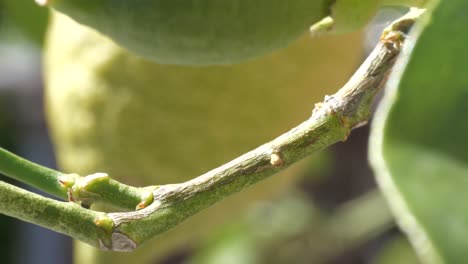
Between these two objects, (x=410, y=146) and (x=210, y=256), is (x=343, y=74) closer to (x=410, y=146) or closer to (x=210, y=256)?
(x=410, y=146)

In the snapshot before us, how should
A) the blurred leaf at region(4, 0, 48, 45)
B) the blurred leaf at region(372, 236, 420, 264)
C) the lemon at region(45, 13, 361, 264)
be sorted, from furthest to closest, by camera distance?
the blurred leaf at region(372, 236, 420, 264) → the blurred leaf at region(4, 0, 48, 45) → the lemon at region(45, 13, 361, 264)

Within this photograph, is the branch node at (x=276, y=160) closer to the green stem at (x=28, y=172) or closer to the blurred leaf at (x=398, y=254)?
the green stem at (x=28, y=172)

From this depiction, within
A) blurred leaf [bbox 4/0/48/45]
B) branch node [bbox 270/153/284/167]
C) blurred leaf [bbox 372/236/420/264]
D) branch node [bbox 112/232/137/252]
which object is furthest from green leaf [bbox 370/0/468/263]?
blurred leaf [bbox 372/236/420/264]

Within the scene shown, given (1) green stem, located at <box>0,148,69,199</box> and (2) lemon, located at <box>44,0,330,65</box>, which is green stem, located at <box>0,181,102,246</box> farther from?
(2) lemon, located at <box>44,0,330,65</box>

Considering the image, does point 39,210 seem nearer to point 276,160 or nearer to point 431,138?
point 276,160

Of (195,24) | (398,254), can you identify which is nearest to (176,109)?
(195,24)
